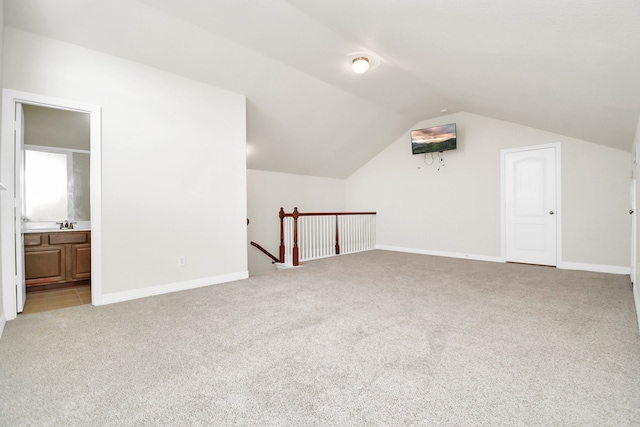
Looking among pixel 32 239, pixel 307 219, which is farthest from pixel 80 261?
pixel 307 219

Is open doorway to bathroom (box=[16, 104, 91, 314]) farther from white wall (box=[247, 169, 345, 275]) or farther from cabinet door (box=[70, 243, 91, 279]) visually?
white wall (box=[247, 169, 345, 275])

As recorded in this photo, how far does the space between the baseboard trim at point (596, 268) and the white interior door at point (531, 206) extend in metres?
0.16

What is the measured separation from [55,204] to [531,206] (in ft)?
24.6

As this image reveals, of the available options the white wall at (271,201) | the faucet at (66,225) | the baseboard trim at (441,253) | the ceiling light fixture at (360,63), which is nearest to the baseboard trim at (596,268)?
the baseboard trim at (441,253)

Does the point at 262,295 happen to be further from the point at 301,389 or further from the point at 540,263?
the point at 540,263

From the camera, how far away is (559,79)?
8.88ft

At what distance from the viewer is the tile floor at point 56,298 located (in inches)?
119

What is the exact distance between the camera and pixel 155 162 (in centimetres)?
333

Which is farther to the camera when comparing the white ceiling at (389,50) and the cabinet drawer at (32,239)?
the cabinet drawer at (32,239)

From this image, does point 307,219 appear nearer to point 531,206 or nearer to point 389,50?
point 389,50

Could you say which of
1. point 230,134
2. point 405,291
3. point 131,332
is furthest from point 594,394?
point 230,134

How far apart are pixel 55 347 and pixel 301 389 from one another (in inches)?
72.8

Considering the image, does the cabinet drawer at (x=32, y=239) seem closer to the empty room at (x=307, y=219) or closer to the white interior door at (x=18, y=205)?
the empty room at (x=307, y=219)

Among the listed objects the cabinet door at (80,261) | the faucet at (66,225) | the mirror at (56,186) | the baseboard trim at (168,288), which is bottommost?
the baseboard trim at (168,288)
